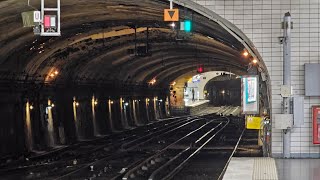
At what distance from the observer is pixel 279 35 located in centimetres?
1233

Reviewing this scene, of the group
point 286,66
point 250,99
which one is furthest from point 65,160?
point 286,66

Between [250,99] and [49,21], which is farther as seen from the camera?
[250,99]

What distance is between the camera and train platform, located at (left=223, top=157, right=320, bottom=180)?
10609mm

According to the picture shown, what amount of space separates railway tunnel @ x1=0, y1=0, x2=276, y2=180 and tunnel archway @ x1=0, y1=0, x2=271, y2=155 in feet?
0.09

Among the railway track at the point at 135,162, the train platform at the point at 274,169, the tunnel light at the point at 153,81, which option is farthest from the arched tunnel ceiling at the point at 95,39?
the tunnel light at the point at 153,81

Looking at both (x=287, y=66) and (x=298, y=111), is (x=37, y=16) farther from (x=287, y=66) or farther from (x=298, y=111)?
(x=298, y=111)

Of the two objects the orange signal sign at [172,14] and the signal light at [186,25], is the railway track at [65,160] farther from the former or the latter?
the orange signal sign at [172,14]

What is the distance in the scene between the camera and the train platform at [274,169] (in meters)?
10.6

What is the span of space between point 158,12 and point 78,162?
7.60 meters

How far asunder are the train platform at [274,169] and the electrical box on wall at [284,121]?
2.80 ft

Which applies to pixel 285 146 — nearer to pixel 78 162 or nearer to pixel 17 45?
pixel 78 162

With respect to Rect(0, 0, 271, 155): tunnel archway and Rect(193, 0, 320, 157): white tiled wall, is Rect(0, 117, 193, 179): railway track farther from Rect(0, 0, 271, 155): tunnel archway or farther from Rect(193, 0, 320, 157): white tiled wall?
Rect(193, 0, 320, 157): white tiled wall

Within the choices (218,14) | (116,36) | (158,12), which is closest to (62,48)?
(116,36)

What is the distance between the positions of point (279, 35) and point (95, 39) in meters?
13.6
